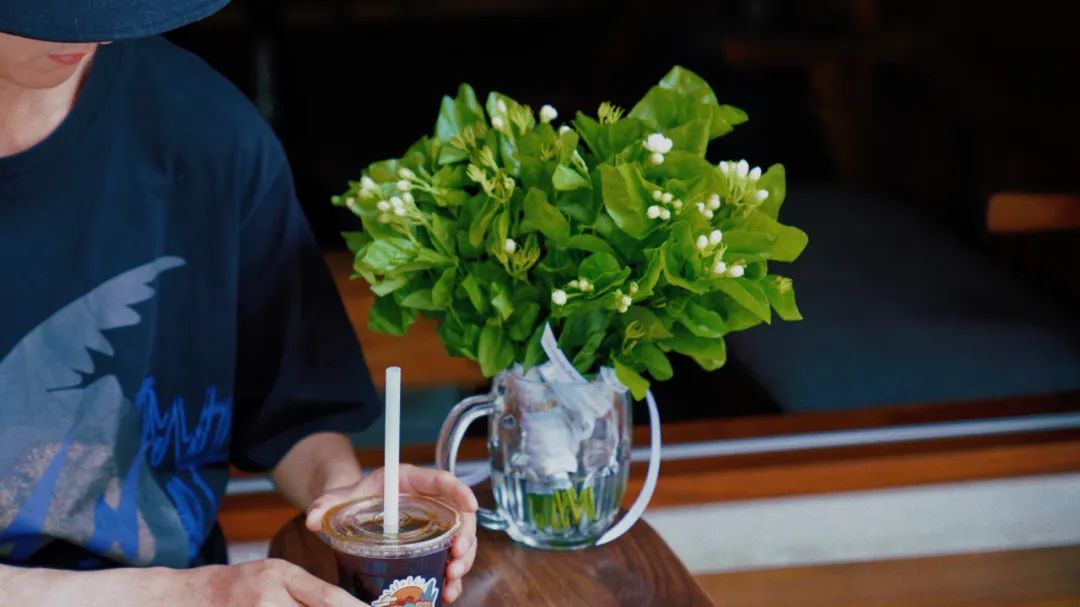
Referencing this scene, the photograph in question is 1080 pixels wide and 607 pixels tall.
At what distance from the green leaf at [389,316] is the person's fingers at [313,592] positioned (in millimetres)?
264

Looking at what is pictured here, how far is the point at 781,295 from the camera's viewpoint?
1.23 metres

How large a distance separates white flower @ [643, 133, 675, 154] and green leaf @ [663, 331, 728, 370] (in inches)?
6.6

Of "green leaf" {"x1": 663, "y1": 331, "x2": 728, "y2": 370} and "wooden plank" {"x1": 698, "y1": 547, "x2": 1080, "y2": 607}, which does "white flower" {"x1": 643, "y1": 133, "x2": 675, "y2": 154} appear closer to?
"green leaf" {"x1": 663, "y1": 331, "x2": 728, "y2": 370}

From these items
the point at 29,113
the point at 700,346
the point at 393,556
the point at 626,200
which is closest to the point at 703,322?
the point at 700,346

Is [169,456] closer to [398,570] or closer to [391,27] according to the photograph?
[398,570]

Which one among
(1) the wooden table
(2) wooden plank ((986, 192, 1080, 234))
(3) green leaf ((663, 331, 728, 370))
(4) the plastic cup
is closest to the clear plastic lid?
(4) the plastic cup

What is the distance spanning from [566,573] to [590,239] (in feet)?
1.03

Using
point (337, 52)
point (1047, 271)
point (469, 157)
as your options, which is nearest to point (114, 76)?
point (469, 157)

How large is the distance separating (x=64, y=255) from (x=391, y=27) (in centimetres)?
93

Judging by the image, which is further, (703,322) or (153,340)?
(153,340)

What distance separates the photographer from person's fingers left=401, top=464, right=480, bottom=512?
1.21 m

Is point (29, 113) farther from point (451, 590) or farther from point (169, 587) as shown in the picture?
point (451, 590)

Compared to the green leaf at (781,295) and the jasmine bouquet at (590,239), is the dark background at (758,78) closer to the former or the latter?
the jasmine bouquet at (590,239)

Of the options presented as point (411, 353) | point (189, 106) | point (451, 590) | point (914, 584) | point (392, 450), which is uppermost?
point (189, 106)
